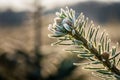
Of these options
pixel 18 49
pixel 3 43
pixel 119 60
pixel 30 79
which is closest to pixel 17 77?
pixel 30 79

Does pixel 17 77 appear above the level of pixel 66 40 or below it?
below

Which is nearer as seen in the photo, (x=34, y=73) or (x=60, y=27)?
(x=60, y=27)

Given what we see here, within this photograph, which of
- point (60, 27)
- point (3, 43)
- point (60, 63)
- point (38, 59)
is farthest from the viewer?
point (3, 43)

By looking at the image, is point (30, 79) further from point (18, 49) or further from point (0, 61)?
point (18, 49)

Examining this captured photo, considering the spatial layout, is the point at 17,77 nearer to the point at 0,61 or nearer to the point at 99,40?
the point at 0,61

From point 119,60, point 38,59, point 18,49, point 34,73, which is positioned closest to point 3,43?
point 18,49

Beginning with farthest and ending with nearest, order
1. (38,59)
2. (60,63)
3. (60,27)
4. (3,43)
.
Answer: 1. (3,43)
2. (38,59)
3. (60,63)
4. (60,27)
